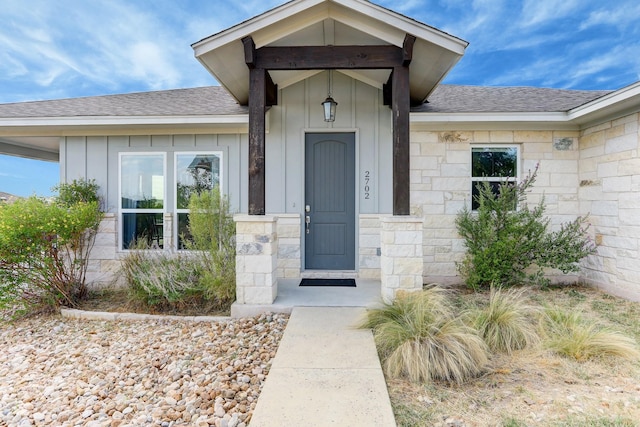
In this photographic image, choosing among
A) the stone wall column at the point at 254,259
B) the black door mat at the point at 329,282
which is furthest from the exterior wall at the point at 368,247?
the stone wall column at the point at 254,259

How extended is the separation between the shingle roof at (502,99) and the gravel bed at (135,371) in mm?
4350

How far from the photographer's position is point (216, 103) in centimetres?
A: 606

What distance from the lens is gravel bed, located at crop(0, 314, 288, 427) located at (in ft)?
7.64

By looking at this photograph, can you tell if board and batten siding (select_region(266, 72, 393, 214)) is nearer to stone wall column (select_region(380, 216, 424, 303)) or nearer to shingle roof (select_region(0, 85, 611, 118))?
shingle roof (select_region(0, 85, 611, 118))

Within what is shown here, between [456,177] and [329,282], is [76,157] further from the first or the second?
[456,177]

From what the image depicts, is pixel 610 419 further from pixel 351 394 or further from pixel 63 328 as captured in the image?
pixel 63 328

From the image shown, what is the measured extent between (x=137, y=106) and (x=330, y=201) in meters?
3.87

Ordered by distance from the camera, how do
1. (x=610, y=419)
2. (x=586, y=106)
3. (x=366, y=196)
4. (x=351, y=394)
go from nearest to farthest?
1. (x=610, y=419)
2. (x=351, y=394)
3. (x=586, y=106)
4. (x=366, y=196)

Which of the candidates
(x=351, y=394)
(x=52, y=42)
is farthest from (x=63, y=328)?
(x=52, y=42)

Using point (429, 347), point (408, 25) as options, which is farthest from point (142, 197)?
point (429, 347)

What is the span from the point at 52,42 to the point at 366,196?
43.0ft

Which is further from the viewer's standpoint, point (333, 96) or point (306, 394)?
point (333, 96)

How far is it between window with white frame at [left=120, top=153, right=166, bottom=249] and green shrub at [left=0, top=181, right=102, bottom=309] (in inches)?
28.2

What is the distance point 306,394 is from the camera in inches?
89.3
